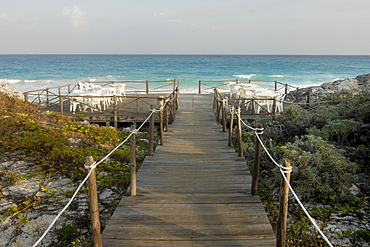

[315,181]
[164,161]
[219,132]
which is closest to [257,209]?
[315,181]

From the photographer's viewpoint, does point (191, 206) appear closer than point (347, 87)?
Yes

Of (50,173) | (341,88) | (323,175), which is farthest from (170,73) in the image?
(323,175)

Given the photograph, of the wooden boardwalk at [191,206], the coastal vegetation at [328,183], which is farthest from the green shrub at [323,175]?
the wooden boardwalk at [191,206]

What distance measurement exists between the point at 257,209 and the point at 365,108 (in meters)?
5.66

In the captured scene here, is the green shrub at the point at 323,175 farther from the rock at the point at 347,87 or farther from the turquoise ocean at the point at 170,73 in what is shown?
the turquoise ocean at the point at 170,73

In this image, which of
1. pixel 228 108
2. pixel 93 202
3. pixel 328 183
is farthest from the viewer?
pixel 228 108

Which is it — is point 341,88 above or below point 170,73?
below

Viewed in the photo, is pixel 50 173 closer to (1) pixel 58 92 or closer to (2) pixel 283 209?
(2) pixel 283 209

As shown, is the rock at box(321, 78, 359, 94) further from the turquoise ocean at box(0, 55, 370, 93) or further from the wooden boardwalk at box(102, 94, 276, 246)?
the turquoise ocean at box(0, 55, 370, 93)

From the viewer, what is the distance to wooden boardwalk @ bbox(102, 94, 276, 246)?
351 centimetres

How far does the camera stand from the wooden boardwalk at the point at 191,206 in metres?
3.51

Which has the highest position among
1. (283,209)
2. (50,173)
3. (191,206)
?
(283,209)

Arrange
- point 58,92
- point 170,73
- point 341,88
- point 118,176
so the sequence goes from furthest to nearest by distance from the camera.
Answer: point 170,73 < point 58,92 < point 341,88 < point 118,176

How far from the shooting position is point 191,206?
430 cm
